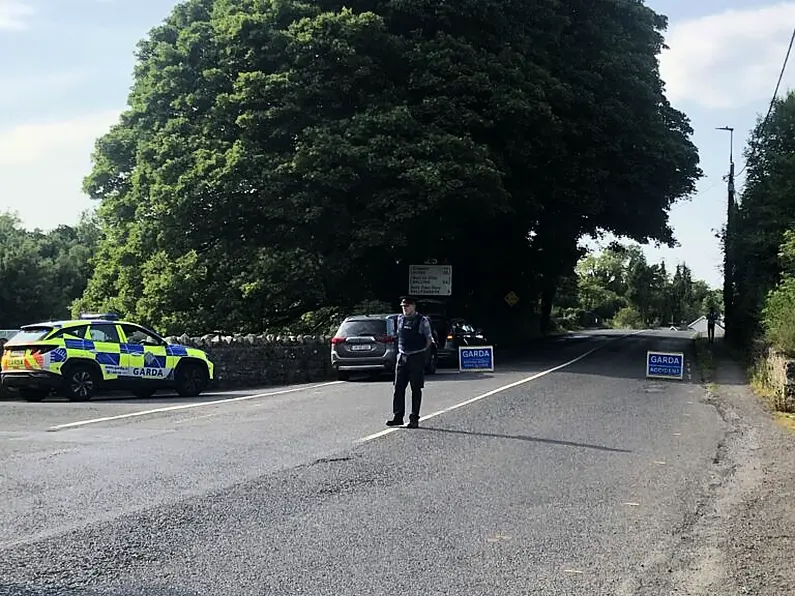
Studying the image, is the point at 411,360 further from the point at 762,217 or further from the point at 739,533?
the point at 762,217

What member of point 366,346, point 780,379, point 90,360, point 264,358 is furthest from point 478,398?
point 264,358

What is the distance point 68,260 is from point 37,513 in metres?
71.7

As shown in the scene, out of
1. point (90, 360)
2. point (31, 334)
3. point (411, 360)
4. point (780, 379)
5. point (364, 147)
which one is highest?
point (364, 147)

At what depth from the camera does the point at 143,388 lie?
20.0m

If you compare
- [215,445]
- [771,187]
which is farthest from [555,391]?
[771,187]

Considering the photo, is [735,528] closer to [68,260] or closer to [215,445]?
[215,445]

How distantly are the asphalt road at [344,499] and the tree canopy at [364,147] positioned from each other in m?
15.3

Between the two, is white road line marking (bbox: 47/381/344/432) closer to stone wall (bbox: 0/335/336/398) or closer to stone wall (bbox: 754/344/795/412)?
stone wall (bbox: 0/335/336/398)

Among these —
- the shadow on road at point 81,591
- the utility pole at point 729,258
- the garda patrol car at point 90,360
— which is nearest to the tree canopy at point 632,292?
the utility pole at point 729,258

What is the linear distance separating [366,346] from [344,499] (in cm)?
1553

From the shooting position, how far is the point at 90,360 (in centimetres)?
1881

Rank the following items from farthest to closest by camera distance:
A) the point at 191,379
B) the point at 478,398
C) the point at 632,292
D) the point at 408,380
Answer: the point at 632,292
the point at 191,379
the point at 478,398
the point at 408,380

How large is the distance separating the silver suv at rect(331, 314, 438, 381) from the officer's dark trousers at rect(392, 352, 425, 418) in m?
10.2

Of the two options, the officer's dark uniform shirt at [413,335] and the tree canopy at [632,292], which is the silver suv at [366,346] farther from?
the tree canopy at [632,292]
